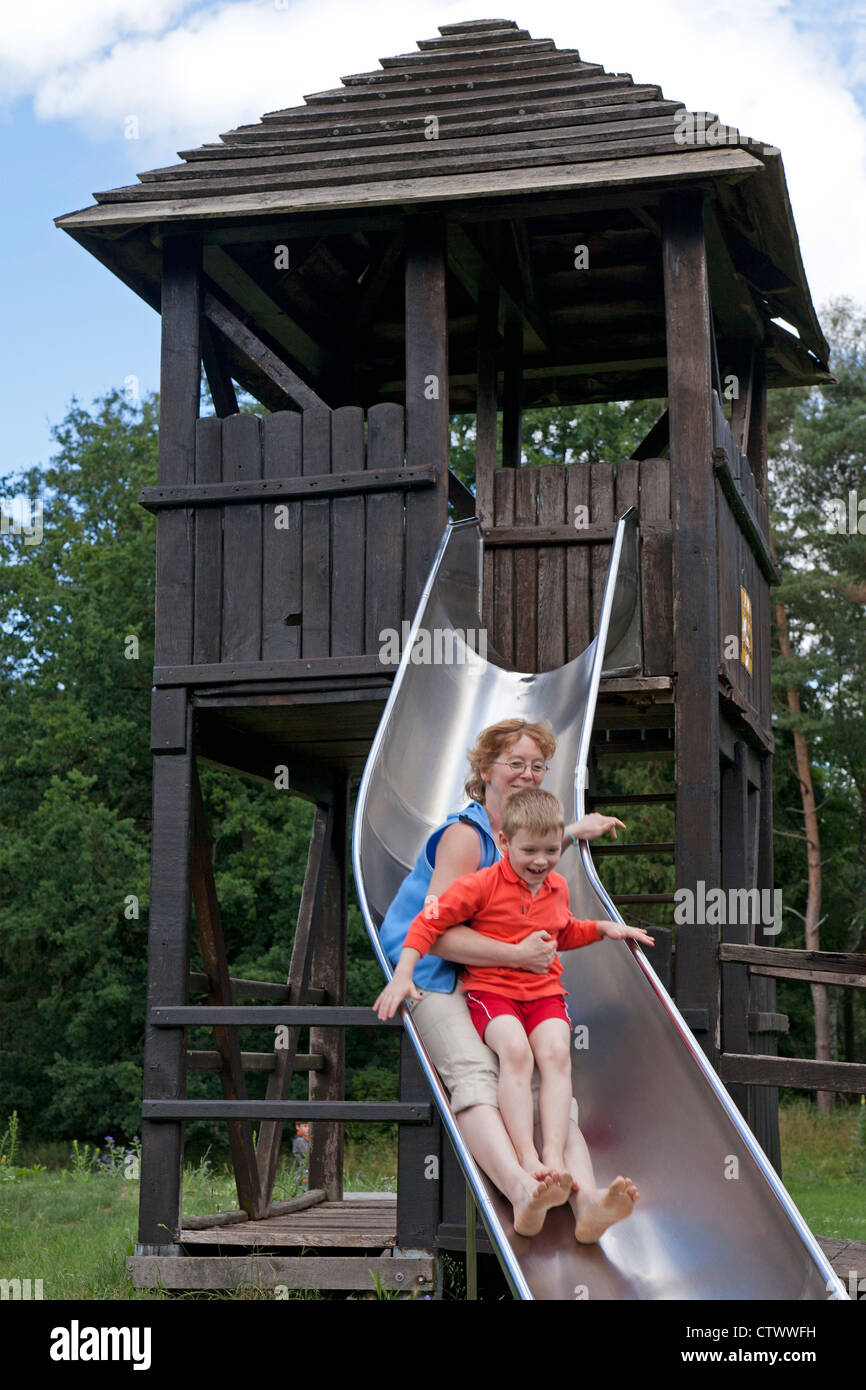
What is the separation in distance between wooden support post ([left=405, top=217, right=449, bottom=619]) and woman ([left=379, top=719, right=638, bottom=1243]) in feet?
8.33

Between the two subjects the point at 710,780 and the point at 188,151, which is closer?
the point at 710,780

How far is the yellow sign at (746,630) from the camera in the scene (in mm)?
9570

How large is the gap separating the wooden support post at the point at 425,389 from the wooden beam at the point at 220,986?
1.89 meters

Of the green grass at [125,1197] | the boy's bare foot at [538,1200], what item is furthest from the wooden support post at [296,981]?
the boy's bare foot at [538,1200]

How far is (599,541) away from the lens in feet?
28.7

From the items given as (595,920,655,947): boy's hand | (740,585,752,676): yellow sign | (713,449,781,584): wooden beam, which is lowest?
(595,920,655,947): boy's hand

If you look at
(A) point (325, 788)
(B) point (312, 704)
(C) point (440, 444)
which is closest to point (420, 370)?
(C) point (440, 444)

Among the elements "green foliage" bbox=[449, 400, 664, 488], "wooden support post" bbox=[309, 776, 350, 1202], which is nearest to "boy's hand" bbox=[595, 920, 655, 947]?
"wooden support post" bbox=[309, 776, 350, 1202]

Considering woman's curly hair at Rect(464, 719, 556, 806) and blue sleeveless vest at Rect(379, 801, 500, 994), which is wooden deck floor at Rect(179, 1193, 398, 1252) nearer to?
blue sleeveless vest at Rect(379, 801, 500, 994)

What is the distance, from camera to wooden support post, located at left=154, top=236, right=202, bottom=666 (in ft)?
28.2

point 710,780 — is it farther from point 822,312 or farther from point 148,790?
point 822,312

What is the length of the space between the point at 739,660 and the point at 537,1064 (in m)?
4.80

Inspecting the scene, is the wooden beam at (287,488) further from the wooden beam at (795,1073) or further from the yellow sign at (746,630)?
the wooden beam at (795,1073)

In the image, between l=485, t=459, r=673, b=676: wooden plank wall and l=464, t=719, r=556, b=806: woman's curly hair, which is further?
l=485, t=459, r=673, b=676: wooden plank wall
